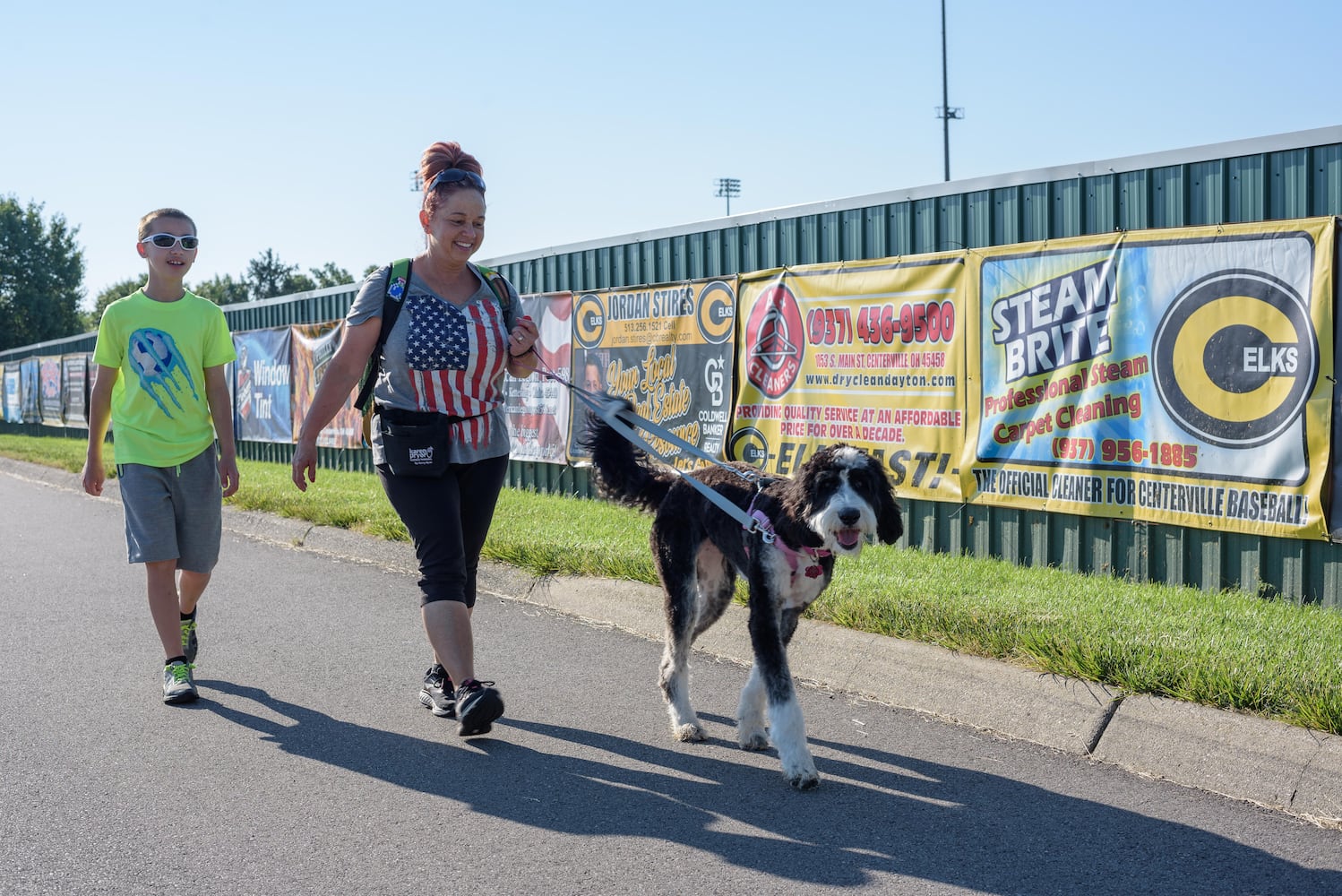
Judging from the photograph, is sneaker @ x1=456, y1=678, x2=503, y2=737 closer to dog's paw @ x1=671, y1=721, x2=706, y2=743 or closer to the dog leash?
dog's paw @ x1=671, y1=721, x2=706, y2=743

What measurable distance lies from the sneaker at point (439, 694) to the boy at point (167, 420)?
1.04m

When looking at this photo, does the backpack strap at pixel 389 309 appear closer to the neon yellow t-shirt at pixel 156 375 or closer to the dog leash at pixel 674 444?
the dog leash at pixel 674 444

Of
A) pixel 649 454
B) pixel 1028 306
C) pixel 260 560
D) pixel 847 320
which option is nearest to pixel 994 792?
pixel 649 454

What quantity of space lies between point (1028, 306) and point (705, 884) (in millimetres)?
5400

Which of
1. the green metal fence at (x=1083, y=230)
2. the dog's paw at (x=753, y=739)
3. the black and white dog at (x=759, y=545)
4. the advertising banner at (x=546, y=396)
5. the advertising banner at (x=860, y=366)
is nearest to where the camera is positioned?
the black and white dog at (x=759, y=545)

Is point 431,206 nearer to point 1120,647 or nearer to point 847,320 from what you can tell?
point 1120,647

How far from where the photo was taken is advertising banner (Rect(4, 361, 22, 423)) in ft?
116

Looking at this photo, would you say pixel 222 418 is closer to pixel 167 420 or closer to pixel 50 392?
pixel 167 420

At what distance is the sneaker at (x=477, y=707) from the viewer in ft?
15.4

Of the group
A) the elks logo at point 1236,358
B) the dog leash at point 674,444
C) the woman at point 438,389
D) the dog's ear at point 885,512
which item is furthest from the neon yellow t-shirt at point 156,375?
the elks logo at point 1236,358

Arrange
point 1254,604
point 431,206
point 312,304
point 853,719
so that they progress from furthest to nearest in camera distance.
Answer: point 312,304, point 1254,604, point 853,719, point 431,206

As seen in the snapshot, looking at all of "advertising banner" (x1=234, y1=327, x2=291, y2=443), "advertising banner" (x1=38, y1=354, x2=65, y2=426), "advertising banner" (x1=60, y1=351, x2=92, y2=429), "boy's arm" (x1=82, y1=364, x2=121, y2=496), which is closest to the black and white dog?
"boy's arm" (x1=82, y1=364, x2=121, y2=496)

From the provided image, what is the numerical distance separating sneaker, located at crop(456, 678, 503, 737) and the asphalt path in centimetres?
10

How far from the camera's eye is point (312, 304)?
61.3 ft
